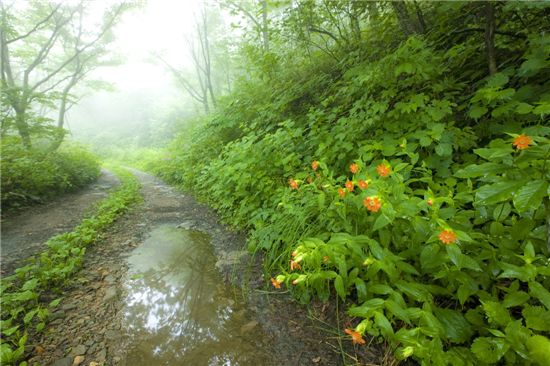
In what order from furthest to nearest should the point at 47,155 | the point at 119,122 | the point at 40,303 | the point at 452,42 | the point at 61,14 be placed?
1. the point at 119,122
2. the point at 61,14
3. the point at 47,155
4. the point at 452,42
5. the point at 40,303

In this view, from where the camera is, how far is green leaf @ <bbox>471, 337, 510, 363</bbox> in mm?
1195

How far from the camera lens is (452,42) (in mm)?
3229

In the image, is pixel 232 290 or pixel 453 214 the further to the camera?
pixel 232 290

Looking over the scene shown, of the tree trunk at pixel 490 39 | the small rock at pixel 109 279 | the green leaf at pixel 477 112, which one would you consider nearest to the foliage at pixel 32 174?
the small rock at pixel 109 279

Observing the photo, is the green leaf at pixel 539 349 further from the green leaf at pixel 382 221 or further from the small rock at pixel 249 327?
the small rock at pixel 249 327

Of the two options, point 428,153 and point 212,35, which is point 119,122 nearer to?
point 212,35

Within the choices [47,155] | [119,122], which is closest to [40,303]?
[47,155]

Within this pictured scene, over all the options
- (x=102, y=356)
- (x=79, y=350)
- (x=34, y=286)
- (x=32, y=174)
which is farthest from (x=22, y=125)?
(x=102, y=356)

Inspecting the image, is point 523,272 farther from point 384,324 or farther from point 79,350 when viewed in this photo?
point 79,350

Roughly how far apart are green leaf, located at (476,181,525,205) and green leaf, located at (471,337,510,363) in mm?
680

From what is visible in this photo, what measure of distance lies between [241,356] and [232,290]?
77 centimetres

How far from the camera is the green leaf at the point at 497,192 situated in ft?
3.77

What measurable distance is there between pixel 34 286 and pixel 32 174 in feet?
16.5

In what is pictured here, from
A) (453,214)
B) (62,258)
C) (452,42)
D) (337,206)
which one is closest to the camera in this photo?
(453,214)
